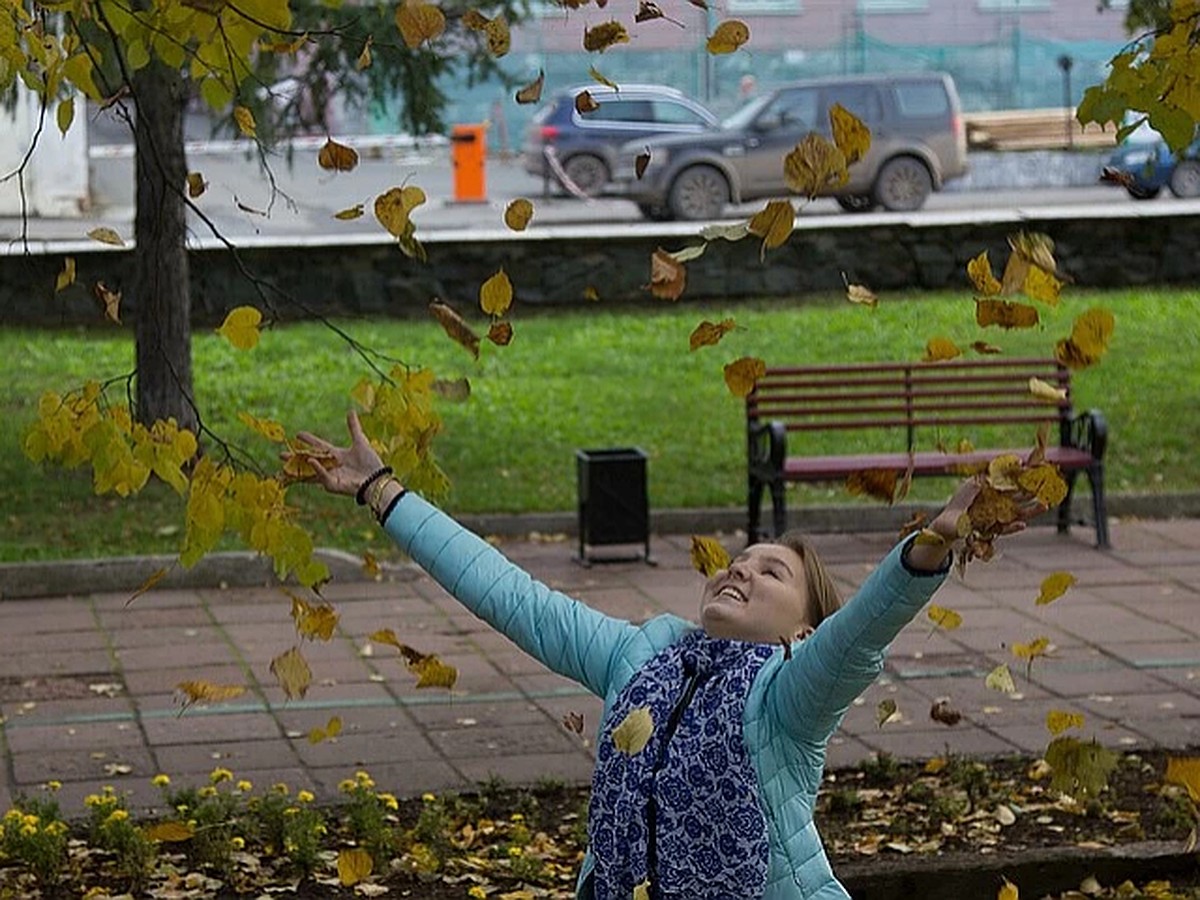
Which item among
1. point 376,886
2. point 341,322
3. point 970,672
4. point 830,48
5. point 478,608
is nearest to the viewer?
point 478,608

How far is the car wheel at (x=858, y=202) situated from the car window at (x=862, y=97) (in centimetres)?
115

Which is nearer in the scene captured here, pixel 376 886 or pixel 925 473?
pixel 376 886

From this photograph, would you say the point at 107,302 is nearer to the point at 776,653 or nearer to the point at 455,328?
the point at 455,328

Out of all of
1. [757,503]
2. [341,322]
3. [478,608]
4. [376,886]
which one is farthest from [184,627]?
[341,322]

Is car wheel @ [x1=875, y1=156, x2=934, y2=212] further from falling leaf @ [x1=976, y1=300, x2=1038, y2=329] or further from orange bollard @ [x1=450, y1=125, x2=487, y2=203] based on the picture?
falling leaf @ [x1=976, y1=300, x2=1038, y2=329]

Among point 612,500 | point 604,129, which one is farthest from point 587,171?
point 612,500

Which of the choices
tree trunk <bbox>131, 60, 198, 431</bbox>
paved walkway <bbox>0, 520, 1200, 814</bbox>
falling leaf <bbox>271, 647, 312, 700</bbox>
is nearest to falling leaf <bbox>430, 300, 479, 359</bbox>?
falling leaf <bbox>271, 647, 312, 700</bbox>

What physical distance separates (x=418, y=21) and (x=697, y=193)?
2310 cm

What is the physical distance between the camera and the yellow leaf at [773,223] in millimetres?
3811

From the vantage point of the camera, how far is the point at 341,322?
18797 millimetres

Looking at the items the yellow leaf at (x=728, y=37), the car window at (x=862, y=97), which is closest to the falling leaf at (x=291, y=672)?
the yellow leaf at (x=728, y=37)

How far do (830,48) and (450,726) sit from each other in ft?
116

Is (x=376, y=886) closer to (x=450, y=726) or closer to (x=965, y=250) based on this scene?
(x=450, y=726)

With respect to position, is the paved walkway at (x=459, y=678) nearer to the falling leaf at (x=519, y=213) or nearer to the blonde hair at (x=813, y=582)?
the falling leaf at (x=519, y=213)
